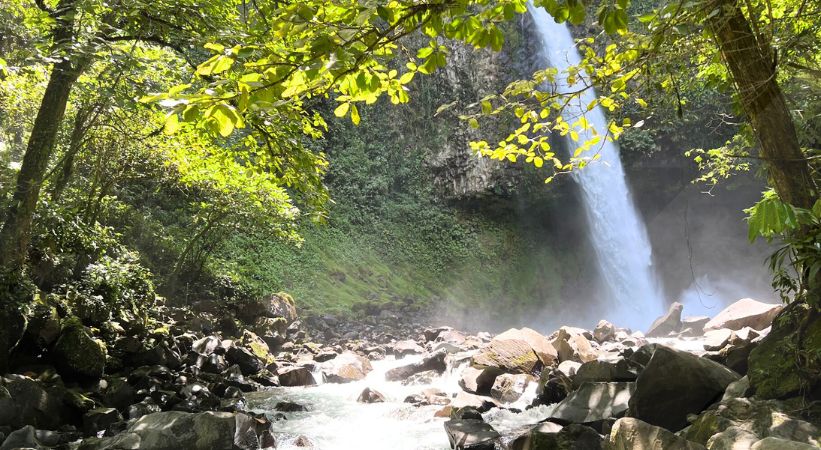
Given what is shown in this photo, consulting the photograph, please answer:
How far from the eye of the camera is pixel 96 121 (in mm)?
8367

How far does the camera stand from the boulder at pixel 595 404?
18.2 ft

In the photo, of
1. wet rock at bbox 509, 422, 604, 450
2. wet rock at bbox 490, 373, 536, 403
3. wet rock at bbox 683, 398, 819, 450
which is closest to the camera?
wet rock at bbox 683, 398, 819, 450

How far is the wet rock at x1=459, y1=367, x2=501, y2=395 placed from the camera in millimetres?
8375

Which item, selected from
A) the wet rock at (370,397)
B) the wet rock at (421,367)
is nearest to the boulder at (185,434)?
the wet rock at (370,397)

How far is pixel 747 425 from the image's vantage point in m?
3.68

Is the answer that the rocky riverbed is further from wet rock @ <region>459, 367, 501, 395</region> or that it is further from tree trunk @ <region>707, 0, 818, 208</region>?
tree trunk @ <region>707, 0, 818, 208</region>

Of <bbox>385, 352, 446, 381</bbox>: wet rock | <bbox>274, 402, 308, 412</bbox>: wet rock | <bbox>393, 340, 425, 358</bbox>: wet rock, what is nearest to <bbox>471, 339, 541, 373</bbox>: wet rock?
<bbox>385, 352, 446, 381</bbox>: wet rock

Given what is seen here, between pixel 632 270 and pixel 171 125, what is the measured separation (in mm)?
26560

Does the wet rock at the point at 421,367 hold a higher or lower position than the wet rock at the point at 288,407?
higher

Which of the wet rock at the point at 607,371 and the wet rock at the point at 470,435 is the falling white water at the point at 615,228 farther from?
the wet rock at the point at 470,435

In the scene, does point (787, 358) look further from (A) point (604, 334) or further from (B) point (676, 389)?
(A) point (604, 334)

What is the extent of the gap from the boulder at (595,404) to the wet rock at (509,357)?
2761mm

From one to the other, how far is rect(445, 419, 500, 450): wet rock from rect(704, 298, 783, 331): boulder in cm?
749

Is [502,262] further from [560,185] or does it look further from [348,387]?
[348,387]
